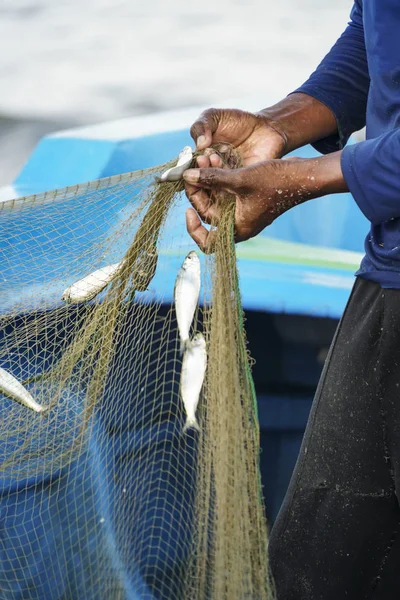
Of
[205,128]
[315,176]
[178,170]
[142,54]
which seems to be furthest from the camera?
[142,54]

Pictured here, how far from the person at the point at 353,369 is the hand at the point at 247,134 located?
7cm

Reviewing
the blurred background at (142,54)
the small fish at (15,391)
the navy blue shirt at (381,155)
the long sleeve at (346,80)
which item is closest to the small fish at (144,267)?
the small fish at (15,391)

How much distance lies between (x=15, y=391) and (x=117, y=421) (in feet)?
1.82

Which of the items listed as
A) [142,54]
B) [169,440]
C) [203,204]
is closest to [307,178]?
[203,204]

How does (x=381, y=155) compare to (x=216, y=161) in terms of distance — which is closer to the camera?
(x=381, y=155)

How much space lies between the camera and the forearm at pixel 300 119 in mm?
2363

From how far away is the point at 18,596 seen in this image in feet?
9.06

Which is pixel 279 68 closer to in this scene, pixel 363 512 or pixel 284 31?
pixel 284 31

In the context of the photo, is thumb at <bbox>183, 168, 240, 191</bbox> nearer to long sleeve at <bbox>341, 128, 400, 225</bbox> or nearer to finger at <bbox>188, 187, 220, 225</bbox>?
finger at <bbox>188, 187, 220, 225</bbox>

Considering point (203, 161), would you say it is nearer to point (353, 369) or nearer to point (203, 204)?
point (203, 204)

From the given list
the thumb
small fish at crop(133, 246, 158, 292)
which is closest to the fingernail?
the thumb

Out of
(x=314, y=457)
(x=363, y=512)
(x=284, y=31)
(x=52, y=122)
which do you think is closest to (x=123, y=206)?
(x=314, y=457)

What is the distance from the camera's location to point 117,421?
2814mm

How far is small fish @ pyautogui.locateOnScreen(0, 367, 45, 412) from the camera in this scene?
2.35 meters
